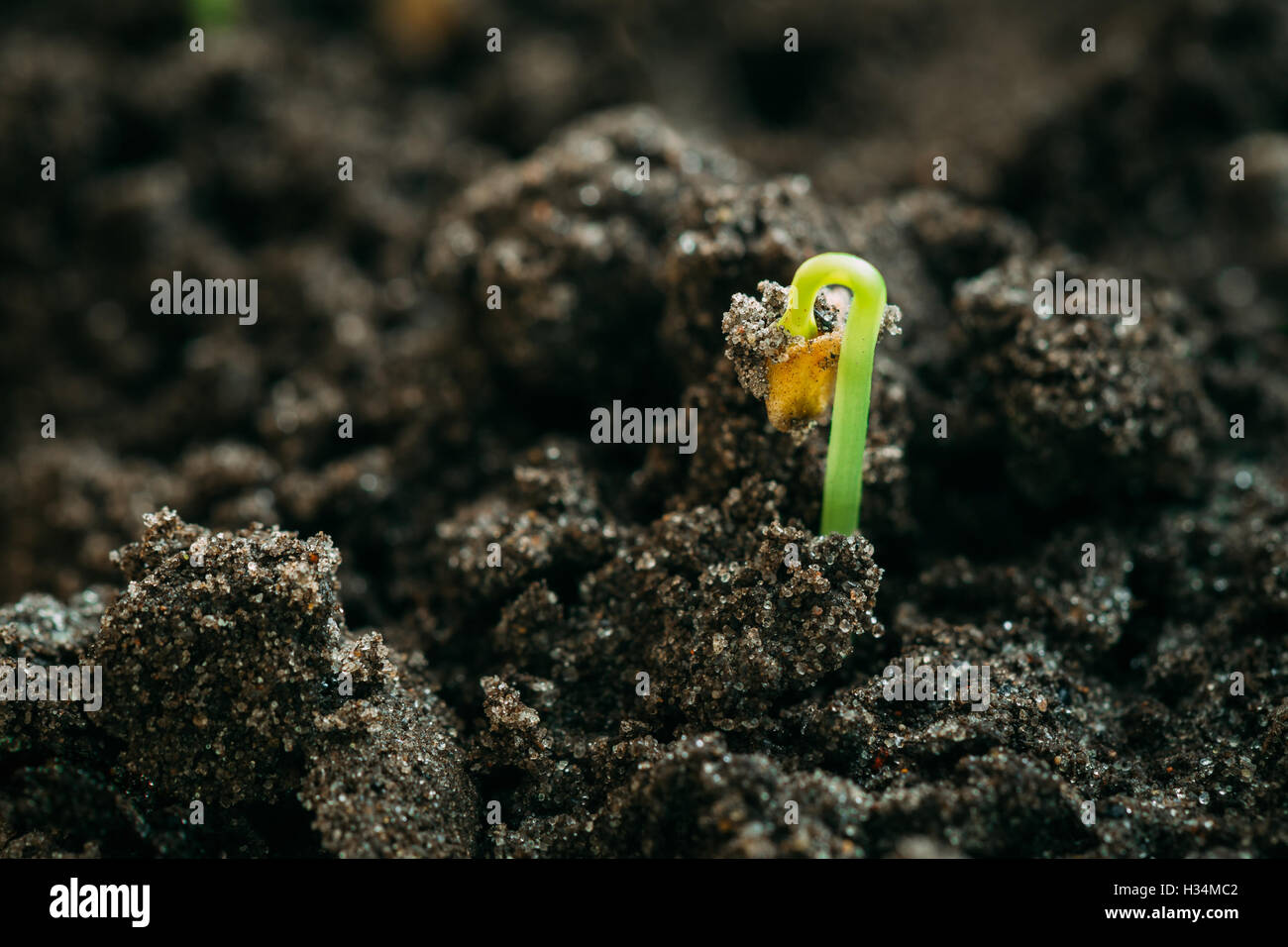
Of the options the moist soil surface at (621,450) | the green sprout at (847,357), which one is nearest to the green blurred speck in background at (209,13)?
the moist soil surface at (621,450)

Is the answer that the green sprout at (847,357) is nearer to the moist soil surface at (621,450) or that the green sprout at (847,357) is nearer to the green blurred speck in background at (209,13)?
the moist soil surface at (621,450)

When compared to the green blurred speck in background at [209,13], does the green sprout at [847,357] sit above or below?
below

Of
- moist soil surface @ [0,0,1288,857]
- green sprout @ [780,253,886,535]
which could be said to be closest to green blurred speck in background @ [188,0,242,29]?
moist soil surface @ [0,0,1288,857]

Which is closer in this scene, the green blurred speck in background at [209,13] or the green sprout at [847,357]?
the green sprout at [847,357]

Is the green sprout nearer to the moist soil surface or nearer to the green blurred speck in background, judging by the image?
the moist soil surface

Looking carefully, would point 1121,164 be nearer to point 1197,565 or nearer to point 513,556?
point 1197,565

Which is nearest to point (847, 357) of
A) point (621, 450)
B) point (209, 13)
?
point (621, 450)
